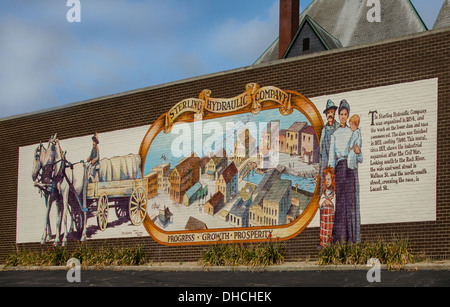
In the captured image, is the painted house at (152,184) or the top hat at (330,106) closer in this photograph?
the top hat at (330,106)

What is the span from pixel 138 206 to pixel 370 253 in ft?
30.3

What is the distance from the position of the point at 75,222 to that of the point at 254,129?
8.53 meters

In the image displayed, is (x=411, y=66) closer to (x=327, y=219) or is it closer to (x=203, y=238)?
(x=327, y=219)

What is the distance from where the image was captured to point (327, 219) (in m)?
19.6

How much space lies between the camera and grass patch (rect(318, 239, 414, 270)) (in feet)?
56.8

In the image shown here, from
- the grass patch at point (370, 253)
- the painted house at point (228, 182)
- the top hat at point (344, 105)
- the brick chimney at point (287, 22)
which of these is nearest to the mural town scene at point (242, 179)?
the painted house at point (228, 182)

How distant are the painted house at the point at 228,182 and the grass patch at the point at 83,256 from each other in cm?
374

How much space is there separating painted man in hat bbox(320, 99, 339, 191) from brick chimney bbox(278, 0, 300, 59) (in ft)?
40.3

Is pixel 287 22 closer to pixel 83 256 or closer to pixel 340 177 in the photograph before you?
pixel 340 177

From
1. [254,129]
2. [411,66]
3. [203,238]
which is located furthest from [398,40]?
[203,238]

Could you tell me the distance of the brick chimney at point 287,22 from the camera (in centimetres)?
3159

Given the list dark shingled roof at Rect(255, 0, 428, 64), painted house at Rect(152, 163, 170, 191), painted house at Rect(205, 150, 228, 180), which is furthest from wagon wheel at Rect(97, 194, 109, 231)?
dark shingled roof at Rect(255, 0, 428, 64)

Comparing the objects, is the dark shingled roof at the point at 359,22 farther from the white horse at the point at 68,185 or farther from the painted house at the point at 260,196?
the white horse at the point at 68,185

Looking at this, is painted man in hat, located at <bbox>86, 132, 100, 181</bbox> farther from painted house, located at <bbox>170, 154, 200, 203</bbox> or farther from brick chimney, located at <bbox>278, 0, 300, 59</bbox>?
brick chimney, located at <bbox>278, 0, 300, 59</bbox>
